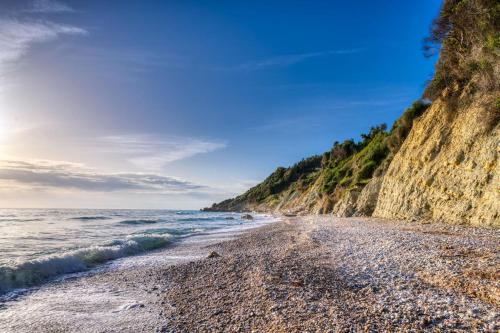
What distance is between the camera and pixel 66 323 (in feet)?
21.8

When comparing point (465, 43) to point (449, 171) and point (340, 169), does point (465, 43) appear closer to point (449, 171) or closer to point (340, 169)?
point (449, 171)

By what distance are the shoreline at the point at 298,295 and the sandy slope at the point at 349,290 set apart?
0.07ft

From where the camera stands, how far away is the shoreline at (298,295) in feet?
18.5

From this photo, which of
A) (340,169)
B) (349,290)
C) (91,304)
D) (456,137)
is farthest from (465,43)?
(340,169)

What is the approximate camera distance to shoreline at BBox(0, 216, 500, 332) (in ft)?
18.5

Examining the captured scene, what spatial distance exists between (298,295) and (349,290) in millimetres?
1159

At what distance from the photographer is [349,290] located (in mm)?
7242

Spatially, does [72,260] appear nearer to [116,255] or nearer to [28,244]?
[116,255]

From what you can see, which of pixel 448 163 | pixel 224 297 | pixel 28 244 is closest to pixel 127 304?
pixel 224 297

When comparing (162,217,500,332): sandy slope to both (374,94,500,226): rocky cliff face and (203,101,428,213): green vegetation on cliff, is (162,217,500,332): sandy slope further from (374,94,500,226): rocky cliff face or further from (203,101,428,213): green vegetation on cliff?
(203,101,428,213): green vegetation on cliff

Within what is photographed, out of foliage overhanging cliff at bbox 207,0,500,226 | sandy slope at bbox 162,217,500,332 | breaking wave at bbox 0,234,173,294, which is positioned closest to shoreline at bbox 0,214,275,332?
sandy slope at bbox 162,217,500,332

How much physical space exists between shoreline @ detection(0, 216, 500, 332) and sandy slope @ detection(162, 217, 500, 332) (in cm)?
2

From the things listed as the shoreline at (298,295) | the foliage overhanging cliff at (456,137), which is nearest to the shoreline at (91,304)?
the shoreline at (298,295)

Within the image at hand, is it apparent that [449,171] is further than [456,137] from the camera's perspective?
No
